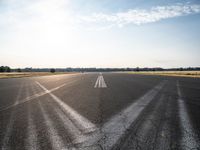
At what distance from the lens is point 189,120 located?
5562mm

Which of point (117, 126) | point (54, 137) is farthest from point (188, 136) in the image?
point (54, 137)

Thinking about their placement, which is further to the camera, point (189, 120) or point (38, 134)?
point (189, 120)

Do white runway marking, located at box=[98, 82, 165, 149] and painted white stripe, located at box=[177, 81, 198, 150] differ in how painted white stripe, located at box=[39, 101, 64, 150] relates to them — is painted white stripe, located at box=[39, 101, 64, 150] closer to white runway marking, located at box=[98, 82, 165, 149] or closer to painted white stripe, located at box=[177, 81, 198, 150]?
white runway marking, located at box=[98, 82, 165, 149]

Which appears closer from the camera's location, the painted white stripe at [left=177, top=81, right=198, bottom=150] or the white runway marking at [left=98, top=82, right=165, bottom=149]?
the painted white stripe at [left=177, top=81, right=198, bottom=150]

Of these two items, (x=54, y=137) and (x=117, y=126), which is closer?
(x=54, y=137)

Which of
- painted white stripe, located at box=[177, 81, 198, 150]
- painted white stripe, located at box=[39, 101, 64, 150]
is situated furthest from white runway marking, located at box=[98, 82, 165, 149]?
painted white stripe, located at box=[177, 81, 198, 150]

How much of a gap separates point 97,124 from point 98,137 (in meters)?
1.04

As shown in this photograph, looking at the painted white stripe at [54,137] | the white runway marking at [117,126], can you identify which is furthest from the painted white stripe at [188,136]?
the painted white stripe at [54,137]

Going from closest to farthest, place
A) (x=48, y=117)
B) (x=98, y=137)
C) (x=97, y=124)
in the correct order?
1. (x=98, y=137)
2. (x=97, y=124)
3. (x=48, y=117)

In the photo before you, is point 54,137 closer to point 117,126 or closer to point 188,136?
point 117,126

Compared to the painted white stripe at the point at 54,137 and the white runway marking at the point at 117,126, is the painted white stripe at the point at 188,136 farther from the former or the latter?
the painted white stripe at the point at 54,137

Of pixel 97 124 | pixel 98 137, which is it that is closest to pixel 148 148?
pixel 98 137

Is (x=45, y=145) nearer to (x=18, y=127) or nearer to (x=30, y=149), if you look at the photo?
(x=30, y=149)

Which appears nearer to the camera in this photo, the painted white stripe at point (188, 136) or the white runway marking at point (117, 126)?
the painted white stripe at point (188, 136)
